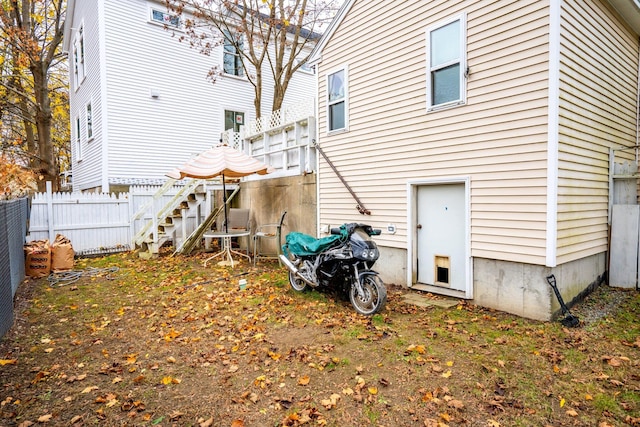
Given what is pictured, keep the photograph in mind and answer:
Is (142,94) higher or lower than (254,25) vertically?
lower

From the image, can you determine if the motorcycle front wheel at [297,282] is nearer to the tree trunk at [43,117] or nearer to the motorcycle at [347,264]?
the motorcycle at [347,264]

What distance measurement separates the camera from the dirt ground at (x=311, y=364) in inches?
116

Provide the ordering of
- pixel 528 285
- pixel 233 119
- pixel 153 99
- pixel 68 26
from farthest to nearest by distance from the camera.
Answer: pixel 68 26 → pixel 233 119 → pixel 153 99 → pixel 528 285

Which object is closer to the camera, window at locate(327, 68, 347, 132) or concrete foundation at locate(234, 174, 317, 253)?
window at locate(327, 68, 347, 132)

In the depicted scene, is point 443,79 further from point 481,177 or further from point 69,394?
point 69,394

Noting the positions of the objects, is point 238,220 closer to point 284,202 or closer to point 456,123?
point 284,202

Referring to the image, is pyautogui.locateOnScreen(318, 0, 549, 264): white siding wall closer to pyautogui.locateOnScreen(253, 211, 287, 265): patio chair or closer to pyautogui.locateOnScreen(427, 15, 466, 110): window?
pyautogui.locateOnScreen(427, 15, 466, 110): window

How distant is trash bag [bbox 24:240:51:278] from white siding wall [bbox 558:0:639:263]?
10.1 meters

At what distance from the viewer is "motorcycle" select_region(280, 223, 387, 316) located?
512cm

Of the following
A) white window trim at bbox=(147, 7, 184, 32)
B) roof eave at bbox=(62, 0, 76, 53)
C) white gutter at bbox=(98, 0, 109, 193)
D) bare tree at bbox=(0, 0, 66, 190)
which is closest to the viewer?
white gutter at bbox=(98, 0, 109, 193)

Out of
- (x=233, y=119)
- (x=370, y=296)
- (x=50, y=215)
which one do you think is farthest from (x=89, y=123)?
(x=370, y=296)

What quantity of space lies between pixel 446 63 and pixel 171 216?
8511 mm

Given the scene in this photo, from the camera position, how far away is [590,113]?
5.64 m

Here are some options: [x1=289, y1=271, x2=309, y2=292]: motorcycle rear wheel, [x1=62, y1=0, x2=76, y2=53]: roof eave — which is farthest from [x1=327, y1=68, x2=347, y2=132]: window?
[x1=62, y1=0, x2=76, y2=53]: roof eave
